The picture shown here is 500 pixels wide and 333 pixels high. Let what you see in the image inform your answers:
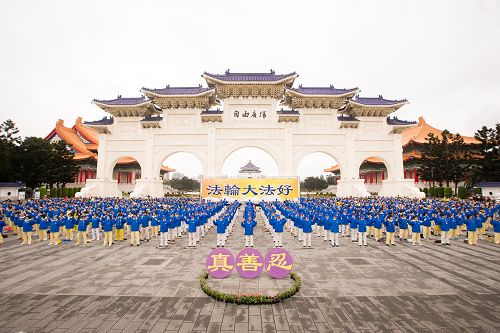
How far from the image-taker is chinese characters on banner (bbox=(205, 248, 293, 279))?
6.38 m

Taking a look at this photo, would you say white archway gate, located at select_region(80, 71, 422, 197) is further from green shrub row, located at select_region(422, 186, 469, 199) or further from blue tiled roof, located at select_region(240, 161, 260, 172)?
blue tiled roof, located at select_region(240, 161, 260, 172)

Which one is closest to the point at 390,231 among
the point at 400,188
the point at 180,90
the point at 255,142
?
the point at 255,142

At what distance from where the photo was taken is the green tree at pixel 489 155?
84.5 ft

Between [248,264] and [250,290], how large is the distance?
2.38 feet

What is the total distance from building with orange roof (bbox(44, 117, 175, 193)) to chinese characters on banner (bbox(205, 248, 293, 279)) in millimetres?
35717

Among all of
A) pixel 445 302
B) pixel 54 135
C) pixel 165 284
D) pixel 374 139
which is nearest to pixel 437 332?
pixel 445 302

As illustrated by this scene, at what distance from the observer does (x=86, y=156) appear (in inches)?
1411

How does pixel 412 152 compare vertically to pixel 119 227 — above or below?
above

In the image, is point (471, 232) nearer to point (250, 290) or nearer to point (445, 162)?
point (250, 290)

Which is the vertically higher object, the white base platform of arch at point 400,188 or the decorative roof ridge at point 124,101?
the decorative roof ridge at point 124,101

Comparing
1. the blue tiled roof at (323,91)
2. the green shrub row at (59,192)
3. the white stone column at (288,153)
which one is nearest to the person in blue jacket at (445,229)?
the white stone column at (288,153)

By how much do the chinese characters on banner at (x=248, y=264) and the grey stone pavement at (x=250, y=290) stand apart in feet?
0.80

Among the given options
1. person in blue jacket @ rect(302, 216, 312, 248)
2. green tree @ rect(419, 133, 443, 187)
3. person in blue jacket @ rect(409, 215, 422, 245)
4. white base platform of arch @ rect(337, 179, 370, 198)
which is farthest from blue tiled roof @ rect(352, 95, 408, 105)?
person in blue jacket @ rect(302, 216, 312, 248)

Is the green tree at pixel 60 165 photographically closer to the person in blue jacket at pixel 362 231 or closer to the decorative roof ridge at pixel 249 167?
the decorative roof ridge at pixel 249 167
